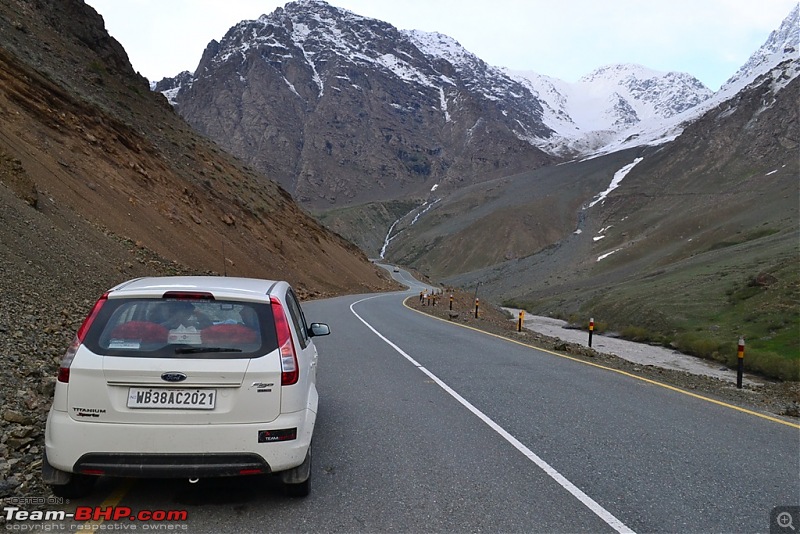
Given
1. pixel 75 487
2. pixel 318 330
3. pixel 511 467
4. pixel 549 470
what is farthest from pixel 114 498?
pixel 549 470

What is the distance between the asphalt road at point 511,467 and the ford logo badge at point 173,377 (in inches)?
38.1

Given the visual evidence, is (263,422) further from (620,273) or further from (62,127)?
(620,273)

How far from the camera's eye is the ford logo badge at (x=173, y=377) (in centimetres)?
382

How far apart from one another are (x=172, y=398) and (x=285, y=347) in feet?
2.77

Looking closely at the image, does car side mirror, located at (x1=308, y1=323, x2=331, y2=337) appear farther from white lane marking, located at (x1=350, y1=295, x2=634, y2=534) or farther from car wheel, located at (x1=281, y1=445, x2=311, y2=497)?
white lane marking, located at (x1=350, y1=295, x2=634, y2=534)

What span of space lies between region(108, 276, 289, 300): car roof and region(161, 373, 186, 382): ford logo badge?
2.19ft

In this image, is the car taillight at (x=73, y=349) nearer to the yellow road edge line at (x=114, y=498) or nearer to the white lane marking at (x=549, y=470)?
the yellow road edge line at (x=114, y=498)

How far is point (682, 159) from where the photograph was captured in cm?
12200

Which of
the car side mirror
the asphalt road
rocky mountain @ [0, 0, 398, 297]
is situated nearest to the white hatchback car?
the asphalt road

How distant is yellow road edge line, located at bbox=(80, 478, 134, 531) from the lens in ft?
12.1

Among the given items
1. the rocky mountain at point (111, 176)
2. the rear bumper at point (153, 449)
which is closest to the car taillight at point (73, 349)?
the rear bumper at point (153, 449)

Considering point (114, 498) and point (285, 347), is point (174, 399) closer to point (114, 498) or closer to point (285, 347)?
point (285, 347)

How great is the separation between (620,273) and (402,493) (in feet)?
204

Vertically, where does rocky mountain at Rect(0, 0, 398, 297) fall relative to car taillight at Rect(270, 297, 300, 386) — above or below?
above
